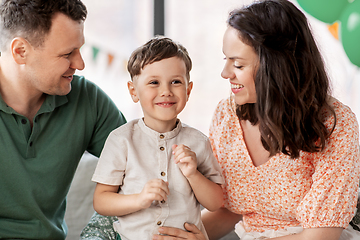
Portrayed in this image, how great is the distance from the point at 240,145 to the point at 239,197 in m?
0.22

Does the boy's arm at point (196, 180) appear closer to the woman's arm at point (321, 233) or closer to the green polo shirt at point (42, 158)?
the woman's arm at point (321, 233)

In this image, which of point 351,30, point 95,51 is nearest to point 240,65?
point 351,30

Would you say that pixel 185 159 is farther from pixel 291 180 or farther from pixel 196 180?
pixel 291 180

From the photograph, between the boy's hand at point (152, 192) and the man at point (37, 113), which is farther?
the man at point (37, 113)

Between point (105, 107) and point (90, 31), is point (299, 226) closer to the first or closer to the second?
point (105, 107)

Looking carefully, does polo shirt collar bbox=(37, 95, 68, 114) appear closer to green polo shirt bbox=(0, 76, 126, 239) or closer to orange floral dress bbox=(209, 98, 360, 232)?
green polo shirt bbox=(0, 76, 126, 239)

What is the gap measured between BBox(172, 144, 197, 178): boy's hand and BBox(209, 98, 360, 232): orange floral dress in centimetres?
34

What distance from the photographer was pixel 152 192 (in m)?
1.25

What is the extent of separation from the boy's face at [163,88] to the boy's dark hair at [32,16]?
16.2 inches

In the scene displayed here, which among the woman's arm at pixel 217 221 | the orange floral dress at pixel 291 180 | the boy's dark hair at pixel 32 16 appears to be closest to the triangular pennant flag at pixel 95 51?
the boy's dark hair at pixel 32 16

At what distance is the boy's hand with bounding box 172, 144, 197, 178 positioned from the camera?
1.29 m

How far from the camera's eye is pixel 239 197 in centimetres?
160

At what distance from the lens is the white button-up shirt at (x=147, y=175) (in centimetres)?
137

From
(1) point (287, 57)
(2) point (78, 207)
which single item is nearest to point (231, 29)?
(1) point (287, 57)
